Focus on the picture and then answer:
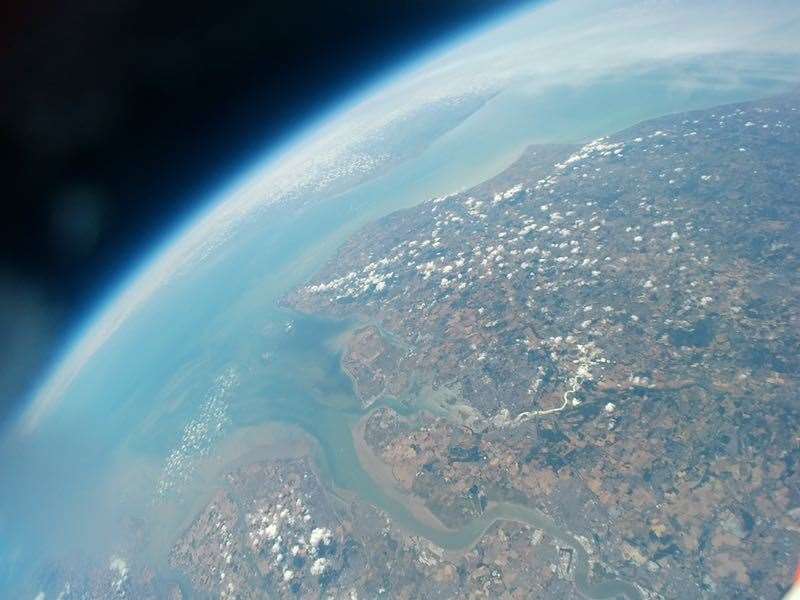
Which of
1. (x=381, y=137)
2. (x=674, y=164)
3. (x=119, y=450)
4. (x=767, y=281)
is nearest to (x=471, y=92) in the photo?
(x=381, y=137)

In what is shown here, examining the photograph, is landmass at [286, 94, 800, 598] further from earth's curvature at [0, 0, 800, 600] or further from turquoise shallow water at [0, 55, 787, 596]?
turquoise shallow water at [0, 55, 787, 596]

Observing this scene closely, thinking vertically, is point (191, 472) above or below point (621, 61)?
above

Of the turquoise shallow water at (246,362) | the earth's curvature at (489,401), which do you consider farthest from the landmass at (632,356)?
the turquoise shallow water at (246,362)

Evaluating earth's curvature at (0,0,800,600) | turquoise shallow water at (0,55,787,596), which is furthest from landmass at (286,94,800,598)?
turquoise shallow water at (0,55,787,596)

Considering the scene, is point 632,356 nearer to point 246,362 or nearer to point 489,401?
point 489,401

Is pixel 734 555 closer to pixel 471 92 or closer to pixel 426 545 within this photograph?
pixel 426 545
